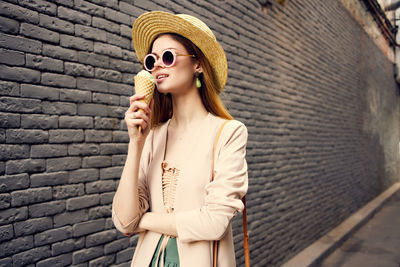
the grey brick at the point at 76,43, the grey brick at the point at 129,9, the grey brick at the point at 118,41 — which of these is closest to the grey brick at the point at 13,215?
the grey brick at the point at 76,43

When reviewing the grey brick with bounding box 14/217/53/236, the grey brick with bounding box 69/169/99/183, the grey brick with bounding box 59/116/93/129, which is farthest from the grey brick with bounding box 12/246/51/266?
the grey brick with bounding box 59/116/93/129

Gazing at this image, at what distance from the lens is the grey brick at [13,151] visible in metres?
2.07

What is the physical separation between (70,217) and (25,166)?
0.51 metres

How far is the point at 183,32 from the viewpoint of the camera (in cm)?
154

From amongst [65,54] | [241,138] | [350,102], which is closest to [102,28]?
[65,54]

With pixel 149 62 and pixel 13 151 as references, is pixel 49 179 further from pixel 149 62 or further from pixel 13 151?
pixel 149 62

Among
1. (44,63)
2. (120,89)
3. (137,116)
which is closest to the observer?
(137,116)

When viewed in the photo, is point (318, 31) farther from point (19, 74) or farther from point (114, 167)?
point (19, 74)

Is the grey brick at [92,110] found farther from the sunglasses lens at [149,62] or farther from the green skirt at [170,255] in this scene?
the green skirt at [170,255]

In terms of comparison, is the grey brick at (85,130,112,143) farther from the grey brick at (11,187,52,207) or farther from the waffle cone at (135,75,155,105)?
the waffle cone at (135,75,155,105)

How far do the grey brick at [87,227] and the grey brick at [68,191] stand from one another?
0.75 feet

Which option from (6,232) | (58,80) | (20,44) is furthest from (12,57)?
(6,232)

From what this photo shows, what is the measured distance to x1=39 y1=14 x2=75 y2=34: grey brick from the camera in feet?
7.51

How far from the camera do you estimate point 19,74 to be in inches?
84.8
